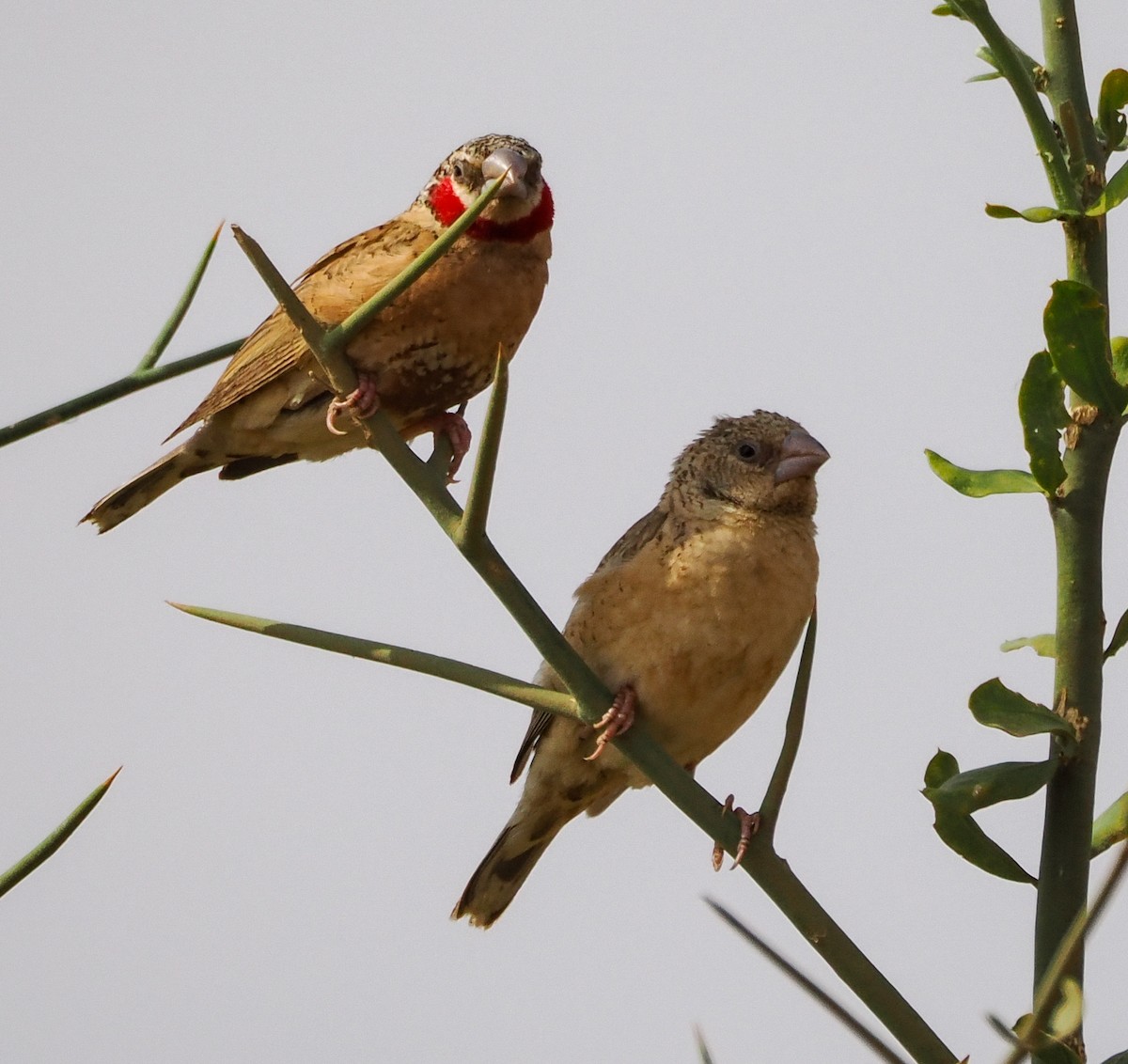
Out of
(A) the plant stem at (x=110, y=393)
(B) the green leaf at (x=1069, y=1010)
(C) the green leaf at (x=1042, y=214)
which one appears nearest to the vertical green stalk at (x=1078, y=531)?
(C) the green leaf at (x=1042, y=214)

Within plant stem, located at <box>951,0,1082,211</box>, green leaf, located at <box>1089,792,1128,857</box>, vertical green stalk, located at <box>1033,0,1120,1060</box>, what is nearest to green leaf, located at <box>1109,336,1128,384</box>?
vertical green stalk, located at <box>1033,0,1120,1060</box>

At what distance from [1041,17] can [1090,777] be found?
91 cm

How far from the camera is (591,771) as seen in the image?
4730mm

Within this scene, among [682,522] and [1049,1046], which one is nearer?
[1049,1046]

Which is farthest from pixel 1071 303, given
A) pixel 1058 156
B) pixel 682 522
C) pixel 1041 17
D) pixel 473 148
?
pixel 473 148

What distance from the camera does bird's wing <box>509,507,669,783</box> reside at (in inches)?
179

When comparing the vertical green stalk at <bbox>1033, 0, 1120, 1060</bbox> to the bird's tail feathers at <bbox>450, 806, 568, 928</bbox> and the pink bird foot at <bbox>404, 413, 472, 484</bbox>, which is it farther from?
the bird's tail feathers at <bbox>450, 806, 568, 928</bbox>

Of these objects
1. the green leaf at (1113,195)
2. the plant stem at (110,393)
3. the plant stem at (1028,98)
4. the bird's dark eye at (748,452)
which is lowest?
the bird's dark eye at (748,452)

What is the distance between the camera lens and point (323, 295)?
4590 mm

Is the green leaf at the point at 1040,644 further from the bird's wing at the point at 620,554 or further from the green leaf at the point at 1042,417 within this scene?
the bird's wing at the point at 620,554

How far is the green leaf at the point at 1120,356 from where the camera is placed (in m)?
1.97

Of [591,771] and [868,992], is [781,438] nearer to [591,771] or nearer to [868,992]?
[591,771]

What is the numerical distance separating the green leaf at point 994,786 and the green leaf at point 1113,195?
0.64 metres

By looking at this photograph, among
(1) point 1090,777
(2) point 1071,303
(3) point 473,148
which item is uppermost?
(3) point 473,148
